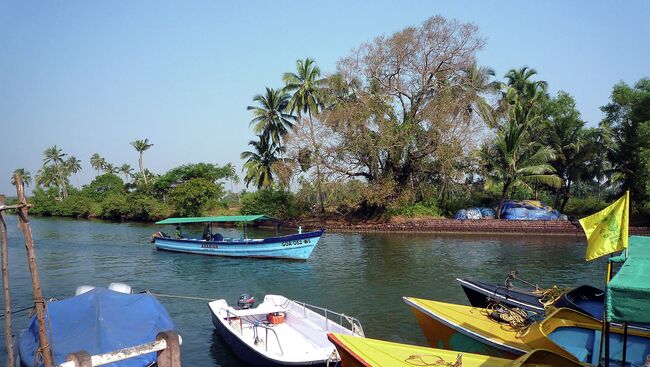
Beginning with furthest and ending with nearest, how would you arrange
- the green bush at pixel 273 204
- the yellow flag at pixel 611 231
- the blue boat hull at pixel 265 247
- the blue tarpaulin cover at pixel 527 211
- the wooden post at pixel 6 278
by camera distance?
1. the green bush at pixel 273 204
2. the blue tarpaulin cover at pixel 527 211
3. the blue boat hull at pixel 265 247
4. the wooden post at pixel 6 278
5. the yellow flag at pixel 611 231

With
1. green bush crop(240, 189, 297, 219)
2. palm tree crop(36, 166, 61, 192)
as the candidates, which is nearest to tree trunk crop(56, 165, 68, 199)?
palm tree crop(36, 166, 61, 192)

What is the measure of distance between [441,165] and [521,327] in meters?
30.1

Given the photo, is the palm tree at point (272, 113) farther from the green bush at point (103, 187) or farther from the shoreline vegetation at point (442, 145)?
the green bush at point (103, 187)

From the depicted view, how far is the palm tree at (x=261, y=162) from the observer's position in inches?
1977

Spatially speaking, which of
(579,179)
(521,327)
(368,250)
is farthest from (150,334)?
(579,179)

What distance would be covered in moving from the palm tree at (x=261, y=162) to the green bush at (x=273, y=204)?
1233mm

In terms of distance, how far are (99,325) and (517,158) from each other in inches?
1374

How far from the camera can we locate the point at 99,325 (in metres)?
9.89

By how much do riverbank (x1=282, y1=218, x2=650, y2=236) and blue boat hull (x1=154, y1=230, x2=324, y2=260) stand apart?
14162mm

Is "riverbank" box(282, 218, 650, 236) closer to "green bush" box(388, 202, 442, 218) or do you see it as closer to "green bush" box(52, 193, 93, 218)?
"green bush" box(388, 202, 442, 218)

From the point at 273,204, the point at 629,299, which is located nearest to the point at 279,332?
the point at 629,299

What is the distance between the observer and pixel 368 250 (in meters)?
30.2

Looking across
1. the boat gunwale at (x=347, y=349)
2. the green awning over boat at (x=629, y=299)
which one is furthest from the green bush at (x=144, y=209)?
the green awning over boat at (x=629, y=299)

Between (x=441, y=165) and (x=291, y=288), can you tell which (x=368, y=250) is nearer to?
(x=291, y=288)
